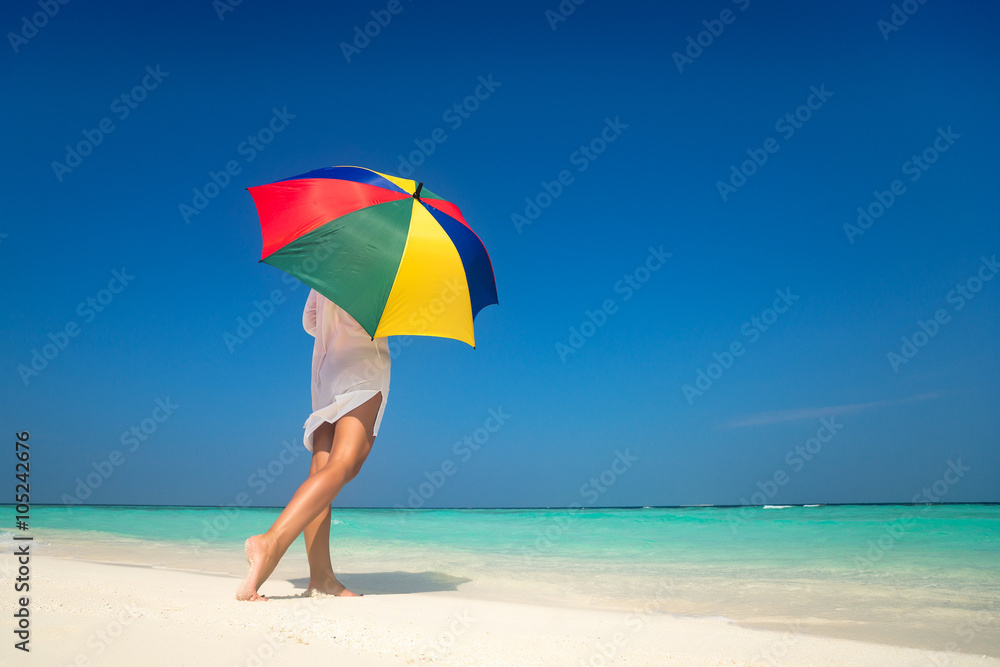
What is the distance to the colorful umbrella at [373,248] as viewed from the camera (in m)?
3.07

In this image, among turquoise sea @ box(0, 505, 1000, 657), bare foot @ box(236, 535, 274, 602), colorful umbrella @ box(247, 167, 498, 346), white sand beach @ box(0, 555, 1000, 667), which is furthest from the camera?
turquoise sea @ box(0, 505, 1000, 657)

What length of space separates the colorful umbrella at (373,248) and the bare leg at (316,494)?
53 centimetres

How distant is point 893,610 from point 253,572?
384 cm

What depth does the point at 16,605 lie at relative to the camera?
2.48m

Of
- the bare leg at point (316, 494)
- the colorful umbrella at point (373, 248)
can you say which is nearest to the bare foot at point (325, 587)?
the bare leg at point (316, 494)

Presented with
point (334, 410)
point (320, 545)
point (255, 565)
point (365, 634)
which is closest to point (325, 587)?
point (320, 545)

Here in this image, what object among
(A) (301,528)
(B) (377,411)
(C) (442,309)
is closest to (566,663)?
(A) (301,528)

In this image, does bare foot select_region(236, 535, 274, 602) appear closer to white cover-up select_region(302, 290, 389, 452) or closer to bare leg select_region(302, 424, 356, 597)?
bare leg select_region(302, 424, 356, 597)

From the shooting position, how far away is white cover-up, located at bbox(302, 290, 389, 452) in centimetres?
330

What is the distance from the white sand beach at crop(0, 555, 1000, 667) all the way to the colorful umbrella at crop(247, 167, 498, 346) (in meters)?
1.32

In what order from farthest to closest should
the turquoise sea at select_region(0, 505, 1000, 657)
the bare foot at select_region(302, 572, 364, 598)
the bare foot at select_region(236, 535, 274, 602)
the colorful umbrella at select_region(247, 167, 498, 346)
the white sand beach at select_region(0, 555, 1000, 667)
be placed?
the turquoise sea at select_region(0, 505, 1000, 657) → the bare foot at select_region(302, 572, 364, 598) → the colorful umbrella at select_region(247, 167, 498, 346) → the bare foot at select_region(236, 535, 274, 602) → the white sand beach at select_region(0, 555, 1000, 667)

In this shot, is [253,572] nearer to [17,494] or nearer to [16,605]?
[16,605]

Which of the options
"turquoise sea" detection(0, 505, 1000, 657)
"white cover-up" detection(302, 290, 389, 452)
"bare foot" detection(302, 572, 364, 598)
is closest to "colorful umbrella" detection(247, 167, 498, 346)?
"white cover-up" detection(302, 290, 389, 452)

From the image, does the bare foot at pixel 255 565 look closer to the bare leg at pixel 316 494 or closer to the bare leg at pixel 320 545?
the bare leg at pixel 316 494
